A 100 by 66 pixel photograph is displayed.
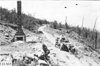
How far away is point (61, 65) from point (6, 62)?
4936 millimetres

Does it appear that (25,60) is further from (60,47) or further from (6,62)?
(60,47)

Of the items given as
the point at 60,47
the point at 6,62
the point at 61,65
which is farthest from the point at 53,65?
the point at 60,47

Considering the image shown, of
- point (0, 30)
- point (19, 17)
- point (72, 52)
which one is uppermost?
point (19, 17)

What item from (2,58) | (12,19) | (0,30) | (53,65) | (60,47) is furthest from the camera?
(12,19)

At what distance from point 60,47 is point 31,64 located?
8962mm

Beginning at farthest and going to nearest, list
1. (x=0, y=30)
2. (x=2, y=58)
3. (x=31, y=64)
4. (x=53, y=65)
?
(x=0, y=30) < (x=53, y=65) < (x=2, y=58) < (x=31, y=64)

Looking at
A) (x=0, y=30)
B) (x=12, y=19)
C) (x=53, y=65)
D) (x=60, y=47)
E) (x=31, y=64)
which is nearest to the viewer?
(x=31, y=64)

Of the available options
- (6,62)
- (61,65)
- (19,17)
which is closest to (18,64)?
(6,62)

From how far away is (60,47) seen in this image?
50.8 ft

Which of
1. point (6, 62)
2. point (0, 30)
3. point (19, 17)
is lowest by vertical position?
point (6, 62)

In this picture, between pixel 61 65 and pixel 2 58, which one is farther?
pixel 61 65

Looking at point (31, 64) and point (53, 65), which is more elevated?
point (31, 64)

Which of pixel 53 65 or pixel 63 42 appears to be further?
pixel 63 42

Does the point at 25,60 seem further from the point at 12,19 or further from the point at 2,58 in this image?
the point at 12,19
